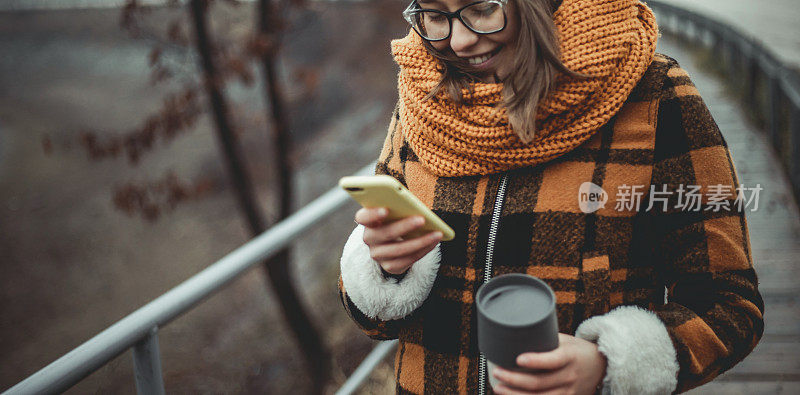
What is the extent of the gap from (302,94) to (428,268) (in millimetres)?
4063

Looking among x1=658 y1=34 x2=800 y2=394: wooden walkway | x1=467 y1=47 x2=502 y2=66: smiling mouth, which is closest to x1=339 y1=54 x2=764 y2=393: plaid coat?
x1=467 y1=47 x2=502 y2=66: smiling mouth

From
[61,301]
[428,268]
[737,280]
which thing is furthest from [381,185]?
[61,301]

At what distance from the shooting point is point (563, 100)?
3.79 feet

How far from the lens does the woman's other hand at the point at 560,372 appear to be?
0.87m

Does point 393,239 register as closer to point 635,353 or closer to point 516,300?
point 516,300

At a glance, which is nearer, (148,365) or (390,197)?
(390,197)

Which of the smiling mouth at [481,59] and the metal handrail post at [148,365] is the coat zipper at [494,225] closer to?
the smiling mouth at [481,59]

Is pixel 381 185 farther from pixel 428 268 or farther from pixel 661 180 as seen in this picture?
pixel 661 180

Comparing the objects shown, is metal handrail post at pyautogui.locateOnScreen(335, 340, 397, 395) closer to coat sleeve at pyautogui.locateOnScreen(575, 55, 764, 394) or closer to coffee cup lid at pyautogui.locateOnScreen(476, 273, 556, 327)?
coat sleeve at pyautogui.locateOnScreen(575, 55, 764, 394)

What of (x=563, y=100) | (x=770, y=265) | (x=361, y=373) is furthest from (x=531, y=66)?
(x=770, y=265)

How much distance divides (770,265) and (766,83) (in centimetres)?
366

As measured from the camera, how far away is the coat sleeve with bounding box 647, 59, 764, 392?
3.62 feet

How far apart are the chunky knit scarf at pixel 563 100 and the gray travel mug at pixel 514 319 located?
0.39m

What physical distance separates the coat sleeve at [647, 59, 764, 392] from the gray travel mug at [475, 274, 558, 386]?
0.39 metres
